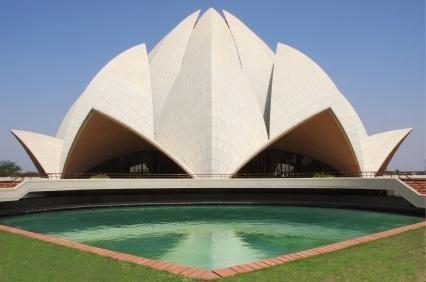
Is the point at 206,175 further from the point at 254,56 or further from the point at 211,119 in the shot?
the point at 254,56

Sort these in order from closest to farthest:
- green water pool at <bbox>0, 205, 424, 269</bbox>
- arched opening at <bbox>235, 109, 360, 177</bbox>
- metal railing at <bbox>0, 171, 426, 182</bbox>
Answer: green water pool at <bbox>0, 205, 424, 269</bbox>
metal railing at <bbox>0, 171, 426, 182</bbox>
arched opening at <bbox>235, 109, 360, 177</bbox>

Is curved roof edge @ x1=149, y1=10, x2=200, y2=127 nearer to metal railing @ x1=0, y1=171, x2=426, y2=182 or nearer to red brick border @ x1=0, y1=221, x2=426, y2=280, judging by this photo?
metal railing @ x1=0, y1=171, x2=426, y2=182

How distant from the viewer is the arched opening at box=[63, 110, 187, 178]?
24.5 metres

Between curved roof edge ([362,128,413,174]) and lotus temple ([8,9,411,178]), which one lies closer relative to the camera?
lotus temple ([8,9,411,178])

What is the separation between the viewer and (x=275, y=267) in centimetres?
535

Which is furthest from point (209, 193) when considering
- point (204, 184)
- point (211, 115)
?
point (211, 115)

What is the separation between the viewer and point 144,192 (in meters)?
22.5

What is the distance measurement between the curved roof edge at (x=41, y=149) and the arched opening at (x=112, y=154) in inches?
46.9

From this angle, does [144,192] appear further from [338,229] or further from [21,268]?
[21,268]

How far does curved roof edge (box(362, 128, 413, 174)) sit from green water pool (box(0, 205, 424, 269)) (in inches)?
369

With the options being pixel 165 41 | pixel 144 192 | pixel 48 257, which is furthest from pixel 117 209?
pixel 165 41

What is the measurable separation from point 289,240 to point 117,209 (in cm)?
1165

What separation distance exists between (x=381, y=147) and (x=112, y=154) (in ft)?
66.8

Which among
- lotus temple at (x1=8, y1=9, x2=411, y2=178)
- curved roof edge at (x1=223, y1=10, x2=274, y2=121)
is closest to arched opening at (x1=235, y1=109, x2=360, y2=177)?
lotus temple at (x1=8, y1=9, x2=411, y2=178)
